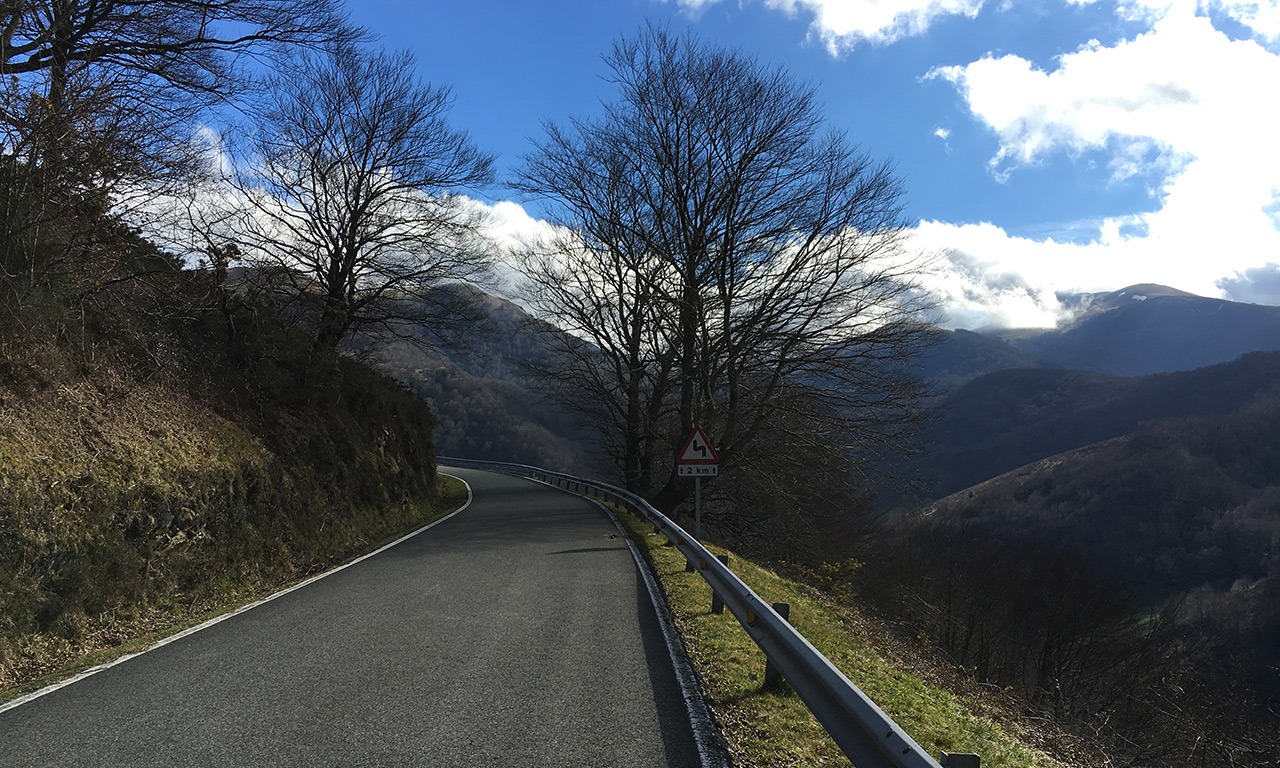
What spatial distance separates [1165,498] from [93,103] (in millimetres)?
110473

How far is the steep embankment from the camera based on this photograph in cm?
646

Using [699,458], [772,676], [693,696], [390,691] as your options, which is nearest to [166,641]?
[390,691]

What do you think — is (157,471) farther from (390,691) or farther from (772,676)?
(772,676)

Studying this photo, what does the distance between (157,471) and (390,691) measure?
17.7ft

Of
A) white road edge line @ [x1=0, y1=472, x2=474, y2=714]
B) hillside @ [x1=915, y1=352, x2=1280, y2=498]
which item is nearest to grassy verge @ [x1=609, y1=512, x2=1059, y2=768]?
white road edge line @ [x1=0, y1=472, x2=474, y2=714]

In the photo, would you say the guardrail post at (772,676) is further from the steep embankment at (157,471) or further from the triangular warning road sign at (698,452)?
the triangular warning road sign at (698,452)

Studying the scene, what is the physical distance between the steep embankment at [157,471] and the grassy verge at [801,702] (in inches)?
209

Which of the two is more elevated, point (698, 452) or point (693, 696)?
point (698, 452)

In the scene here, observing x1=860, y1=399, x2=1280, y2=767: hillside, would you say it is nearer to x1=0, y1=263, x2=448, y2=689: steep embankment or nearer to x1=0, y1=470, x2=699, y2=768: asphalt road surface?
x1=0, y1=470, x2=699, y2=768: asphalt road surface

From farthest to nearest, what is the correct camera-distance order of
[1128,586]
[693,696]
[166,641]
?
[1128,586]
[166,641]
[693,696]

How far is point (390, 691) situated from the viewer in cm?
495

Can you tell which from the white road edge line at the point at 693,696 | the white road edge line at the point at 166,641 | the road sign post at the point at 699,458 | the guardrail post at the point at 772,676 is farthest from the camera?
the road sign post at the point at 699,458

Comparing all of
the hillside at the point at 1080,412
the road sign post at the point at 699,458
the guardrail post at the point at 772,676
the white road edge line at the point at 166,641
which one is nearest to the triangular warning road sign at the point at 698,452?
the road sign post at the point at 699,458

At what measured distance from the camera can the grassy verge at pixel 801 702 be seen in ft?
14.4
